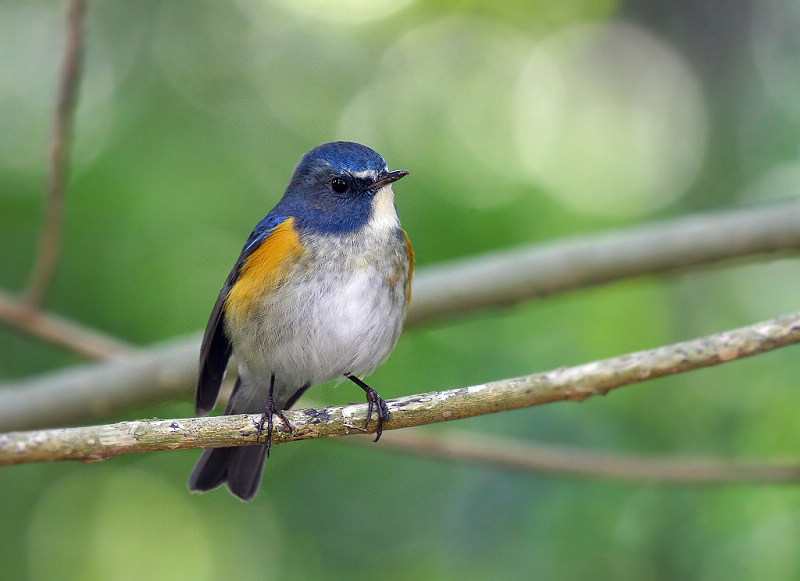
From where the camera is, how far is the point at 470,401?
276 cm

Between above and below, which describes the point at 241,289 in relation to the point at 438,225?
below

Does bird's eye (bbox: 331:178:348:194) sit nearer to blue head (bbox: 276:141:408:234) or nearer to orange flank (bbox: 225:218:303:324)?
blue head (bbox: 276:141:408:234)

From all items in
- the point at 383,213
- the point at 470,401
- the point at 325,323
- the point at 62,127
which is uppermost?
the point at 62,127

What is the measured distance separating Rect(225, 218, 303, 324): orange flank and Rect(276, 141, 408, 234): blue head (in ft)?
0.34

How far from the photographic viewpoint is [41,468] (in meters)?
7.12

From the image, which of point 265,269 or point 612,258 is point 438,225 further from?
point 265,269

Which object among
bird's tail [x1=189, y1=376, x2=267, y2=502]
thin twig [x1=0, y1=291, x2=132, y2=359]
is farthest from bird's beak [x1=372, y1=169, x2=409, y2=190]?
thin twig [x1=0, y1=291, x2=132, y2=359]

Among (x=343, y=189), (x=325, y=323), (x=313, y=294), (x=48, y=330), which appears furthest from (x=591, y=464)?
(x=48, y=330)

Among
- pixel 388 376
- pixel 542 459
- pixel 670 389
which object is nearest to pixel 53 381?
pixel 388 376

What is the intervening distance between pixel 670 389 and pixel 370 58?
510 centimetres

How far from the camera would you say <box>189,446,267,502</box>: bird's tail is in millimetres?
4090

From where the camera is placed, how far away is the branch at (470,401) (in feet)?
8.65

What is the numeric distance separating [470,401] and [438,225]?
10.8ft

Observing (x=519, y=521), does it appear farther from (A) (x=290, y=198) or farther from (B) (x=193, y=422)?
(B) (x=193, y=422)
